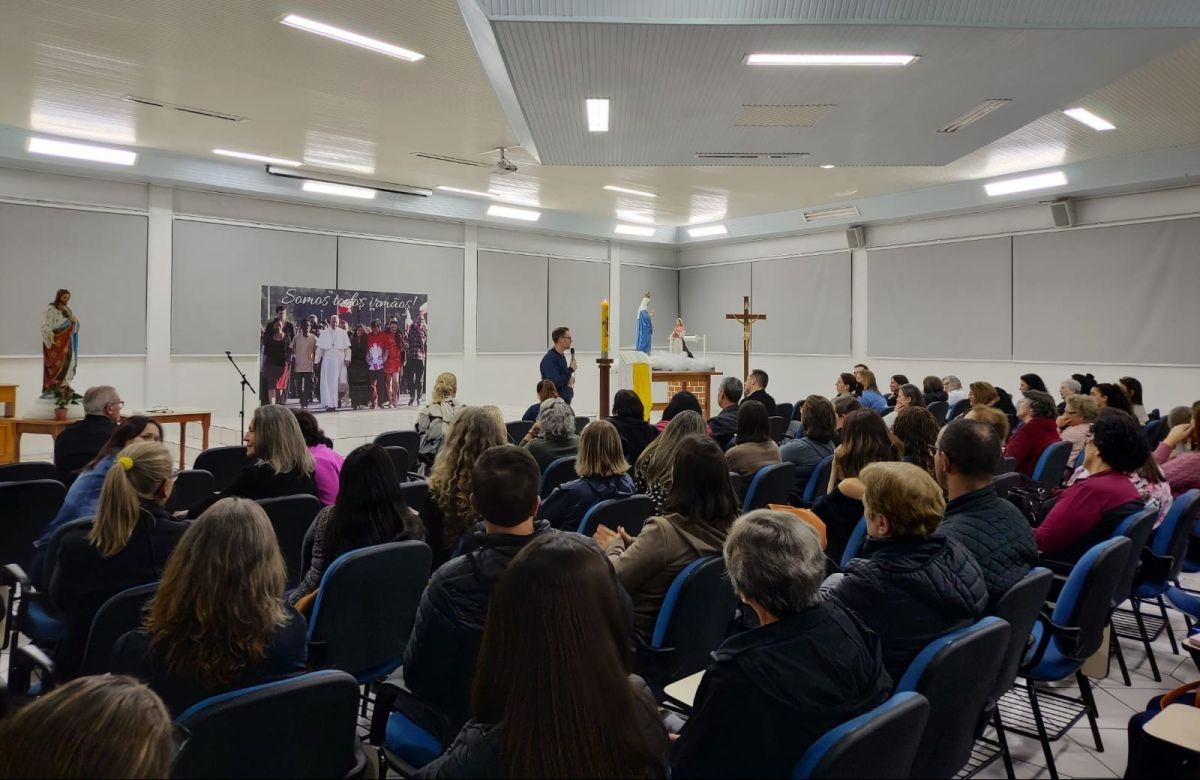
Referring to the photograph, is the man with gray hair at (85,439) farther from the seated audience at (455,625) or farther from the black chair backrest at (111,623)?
the seated audience at (455,625)

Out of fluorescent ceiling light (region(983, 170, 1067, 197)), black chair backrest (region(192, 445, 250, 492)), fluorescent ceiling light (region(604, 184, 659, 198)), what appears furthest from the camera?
fluorescent ceiling light (region(604, 184, 659, 198))

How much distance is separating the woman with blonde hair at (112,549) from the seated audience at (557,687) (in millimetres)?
1725

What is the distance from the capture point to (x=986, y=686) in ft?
6.13

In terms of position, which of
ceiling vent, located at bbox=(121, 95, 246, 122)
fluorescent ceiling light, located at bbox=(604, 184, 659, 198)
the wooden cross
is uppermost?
fluorescent ceiling light, located at bbox=(604, 184, 659, 198)

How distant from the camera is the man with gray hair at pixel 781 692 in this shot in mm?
1448

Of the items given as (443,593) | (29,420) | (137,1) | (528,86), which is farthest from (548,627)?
(29,420)

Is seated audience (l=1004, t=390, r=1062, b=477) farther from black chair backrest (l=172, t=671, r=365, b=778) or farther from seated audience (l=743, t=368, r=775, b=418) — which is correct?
black chair backrest (l=172, t=671, r=365, b=778)

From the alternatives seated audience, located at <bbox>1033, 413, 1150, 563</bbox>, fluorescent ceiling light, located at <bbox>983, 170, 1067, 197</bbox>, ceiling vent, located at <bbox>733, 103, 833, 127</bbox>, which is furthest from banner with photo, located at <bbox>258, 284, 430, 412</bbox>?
seated audience, located at <bbox>1033, 413, 1150, 563</bbox>

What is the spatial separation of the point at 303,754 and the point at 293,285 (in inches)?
408

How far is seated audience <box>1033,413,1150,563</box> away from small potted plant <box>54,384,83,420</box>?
7983 millimetres

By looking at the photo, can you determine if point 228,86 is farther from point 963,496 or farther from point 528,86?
point 963,496

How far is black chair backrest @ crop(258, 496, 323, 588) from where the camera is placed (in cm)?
325

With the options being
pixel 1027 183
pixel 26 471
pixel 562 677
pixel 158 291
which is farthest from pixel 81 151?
pixel 1027 183

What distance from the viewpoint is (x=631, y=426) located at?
4953 millimetres
